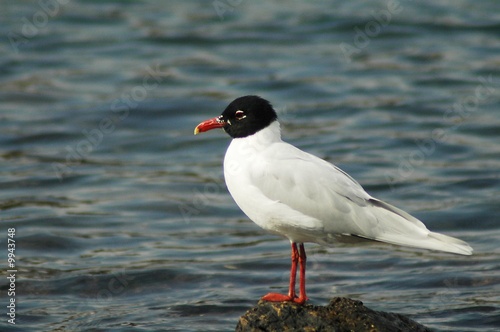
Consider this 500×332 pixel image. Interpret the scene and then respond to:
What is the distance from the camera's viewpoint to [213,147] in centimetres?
1493

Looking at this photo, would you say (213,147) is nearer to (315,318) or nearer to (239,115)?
(239,115)

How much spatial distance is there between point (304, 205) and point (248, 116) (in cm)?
93

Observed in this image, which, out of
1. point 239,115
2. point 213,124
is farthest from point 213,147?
point 239,115

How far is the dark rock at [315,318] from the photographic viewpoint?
7031 millimetres

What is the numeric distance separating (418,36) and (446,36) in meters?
0.57

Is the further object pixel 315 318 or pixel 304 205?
pixel 304 205

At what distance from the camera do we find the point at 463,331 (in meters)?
8.83

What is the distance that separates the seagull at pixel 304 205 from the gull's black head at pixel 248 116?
20 centimetres

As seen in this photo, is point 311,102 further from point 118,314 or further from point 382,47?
point 118,314

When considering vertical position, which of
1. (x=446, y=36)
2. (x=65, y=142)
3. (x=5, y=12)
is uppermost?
(x=5, y=12)

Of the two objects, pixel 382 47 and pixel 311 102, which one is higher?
pixel 382 47

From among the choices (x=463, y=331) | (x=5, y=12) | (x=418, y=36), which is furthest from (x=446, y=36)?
(x=463, y=331)

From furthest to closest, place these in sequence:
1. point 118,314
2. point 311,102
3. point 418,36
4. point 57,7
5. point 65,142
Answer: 1. point 57,7
2. point 418,36
3. point 311,102
4. point 65,142
5. point 118,314

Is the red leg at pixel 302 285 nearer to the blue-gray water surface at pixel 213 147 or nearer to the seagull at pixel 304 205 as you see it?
the seagull at pixel 304 205
